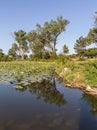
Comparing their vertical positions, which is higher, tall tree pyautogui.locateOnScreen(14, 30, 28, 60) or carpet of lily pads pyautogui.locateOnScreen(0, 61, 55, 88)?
tall tree pyautogui.locateOnScreen(14, 30, 28, 60)

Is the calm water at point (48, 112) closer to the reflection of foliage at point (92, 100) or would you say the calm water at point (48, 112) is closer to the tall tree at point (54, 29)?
the reflection of foliage at point (92, 100)

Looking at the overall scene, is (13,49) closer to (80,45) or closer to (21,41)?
(21,41)

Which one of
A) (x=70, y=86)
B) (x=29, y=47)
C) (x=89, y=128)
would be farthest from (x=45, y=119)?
(x=29, y=47)

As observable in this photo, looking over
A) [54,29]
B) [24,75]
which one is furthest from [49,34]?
[24,75]

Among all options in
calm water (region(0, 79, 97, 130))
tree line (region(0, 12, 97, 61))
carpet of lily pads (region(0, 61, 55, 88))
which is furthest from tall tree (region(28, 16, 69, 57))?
calm water (region(0, 79, 97, 130))

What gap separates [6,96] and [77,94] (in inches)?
160

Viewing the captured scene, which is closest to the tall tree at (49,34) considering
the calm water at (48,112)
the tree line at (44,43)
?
the tree line at (44,43)

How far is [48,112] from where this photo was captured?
30.3 feet

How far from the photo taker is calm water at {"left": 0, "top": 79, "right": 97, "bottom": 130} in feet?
24.8

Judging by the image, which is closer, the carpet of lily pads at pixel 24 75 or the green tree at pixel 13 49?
the carpet of lily pads at pixel 24 75

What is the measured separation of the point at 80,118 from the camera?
8406 mm

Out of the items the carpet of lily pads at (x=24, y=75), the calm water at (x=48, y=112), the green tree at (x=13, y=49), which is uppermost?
the green tree at (x=13, y=49)

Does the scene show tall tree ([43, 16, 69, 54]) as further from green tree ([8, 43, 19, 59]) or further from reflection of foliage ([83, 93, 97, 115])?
reflection of foliage ([83, 93, 97, 115])

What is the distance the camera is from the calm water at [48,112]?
757cm
